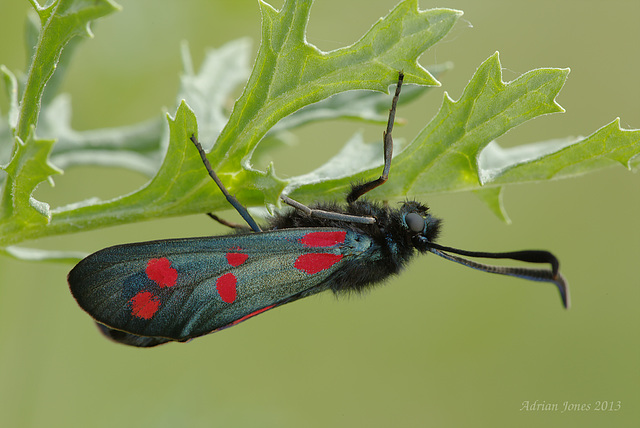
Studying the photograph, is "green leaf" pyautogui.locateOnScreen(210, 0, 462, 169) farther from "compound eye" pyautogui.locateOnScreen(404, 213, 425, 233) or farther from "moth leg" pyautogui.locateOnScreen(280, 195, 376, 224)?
"compound eye" pyautogui.locateOnScreen(404, 213, 425, 233)

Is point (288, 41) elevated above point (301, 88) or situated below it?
above

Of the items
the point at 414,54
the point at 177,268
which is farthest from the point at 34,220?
the point at 414,54

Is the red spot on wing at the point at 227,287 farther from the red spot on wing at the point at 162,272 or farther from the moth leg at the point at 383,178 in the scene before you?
the moth leg at the point at 383,178

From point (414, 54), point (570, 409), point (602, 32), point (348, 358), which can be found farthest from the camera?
point (602, 32)

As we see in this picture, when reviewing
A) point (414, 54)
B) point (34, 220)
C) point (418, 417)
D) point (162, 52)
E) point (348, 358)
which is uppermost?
point (162, 52)

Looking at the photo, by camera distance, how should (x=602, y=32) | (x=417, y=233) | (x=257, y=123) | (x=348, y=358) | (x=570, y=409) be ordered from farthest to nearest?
(x=602, y=32)
(x=348, y=358)
(x=570, y=409)
(x=417, y=233)
(x=257, y=123)

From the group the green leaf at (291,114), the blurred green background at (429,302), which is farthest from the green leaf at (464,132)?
the blurred green background at (429,302)

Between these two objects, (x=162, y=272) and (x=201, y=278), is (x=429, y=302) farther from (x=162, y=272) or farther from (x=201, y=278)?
(x=162, y=272)

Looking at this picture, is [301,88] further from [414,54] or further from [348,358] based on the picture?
[348,358]
